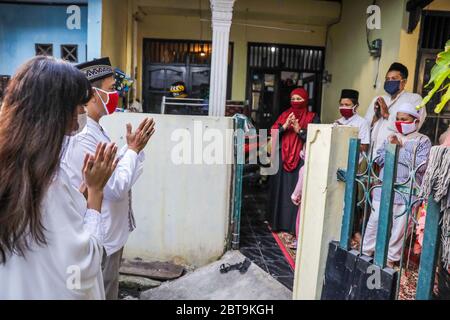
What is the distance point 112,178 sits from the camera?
2014 mm

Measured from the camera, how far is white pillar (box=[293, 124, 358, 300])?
81.2 inches

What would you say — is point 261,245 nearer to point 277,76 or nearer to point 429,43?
point 429,43

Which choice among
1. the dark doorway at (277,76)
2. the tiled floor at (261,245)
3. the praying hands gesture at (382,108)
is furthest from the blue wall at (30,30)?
the praying hands gesture at (382,108)

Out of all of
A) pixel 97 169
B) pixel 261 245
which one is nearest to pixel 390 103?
pixel 261 245

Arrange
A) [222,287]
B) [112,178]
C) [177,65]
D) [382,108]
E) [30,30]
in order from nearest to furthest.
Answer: [112,178] < [222,287] < [382,108] < [30,30] < [177,65]

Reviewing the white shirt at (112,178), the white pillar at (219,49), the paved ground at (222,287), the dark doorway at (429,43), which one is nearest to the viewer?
the white shirt at (112,178)

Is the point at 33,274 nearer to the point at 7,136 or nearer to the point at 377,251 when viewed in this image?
the point at 7,136

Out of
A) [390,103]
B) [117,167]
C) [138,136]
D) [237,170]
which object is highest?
[390,103]

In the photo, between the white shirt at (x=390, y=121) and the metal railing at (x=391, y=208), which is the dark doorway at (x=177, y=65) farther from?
the metal railing at (x=391, y=208)

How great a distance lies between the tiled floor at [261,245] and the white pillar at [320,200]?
1.09 metres

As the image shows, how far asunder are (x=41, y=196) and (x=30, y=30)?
16.4 ft

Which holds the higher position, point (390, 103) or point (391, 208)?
point (390, 103)

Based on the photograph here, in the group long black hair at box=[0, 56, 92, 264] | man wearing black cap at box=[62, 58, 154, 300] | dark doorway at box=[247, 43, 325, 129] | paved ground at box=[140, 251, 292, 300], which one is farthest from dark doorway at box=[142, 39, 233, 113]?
long black hair at box=[0, 56, 92, 264]

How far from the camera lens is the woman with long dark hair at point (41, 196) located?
1179 mm
